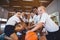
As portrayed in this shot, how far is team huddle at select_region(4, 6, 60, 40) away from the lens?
1.97 metres

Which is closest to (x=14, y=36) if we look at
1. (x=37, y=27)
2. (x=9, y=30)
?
(x=9, y=30)

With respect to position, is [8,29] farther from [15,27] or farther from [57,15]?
[57,15]

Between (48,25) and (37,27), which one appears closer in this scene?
(37,27)

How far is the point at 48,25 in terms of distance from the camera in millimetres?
2117

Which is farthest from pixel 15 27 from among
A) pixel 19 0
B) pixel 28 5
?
pixel 28 5

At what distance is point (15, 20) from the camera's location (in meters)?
2.49

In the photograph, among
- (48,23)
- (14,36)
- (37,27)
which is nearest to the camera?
(37,27)

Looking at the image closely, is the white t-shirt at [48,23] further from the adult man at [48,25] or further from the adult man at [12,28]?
the adult man at [12,28]

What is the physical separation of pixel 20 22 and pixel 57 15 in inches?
139

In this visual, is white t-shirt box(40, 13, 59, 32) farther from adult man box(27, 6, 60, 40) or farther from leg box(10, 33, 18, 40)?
Answer: leg box(10, 33, 18, 40)

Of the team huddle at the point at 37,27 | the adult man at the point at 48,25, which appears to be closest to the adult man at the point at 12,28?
the team huddle at the point at 37,27

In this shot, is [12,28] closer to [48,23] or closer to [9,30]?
[9,30]

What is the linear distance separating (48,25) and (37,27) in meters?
0.26

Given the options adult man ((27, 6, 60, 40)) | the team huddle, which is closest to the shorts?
the team huddle
